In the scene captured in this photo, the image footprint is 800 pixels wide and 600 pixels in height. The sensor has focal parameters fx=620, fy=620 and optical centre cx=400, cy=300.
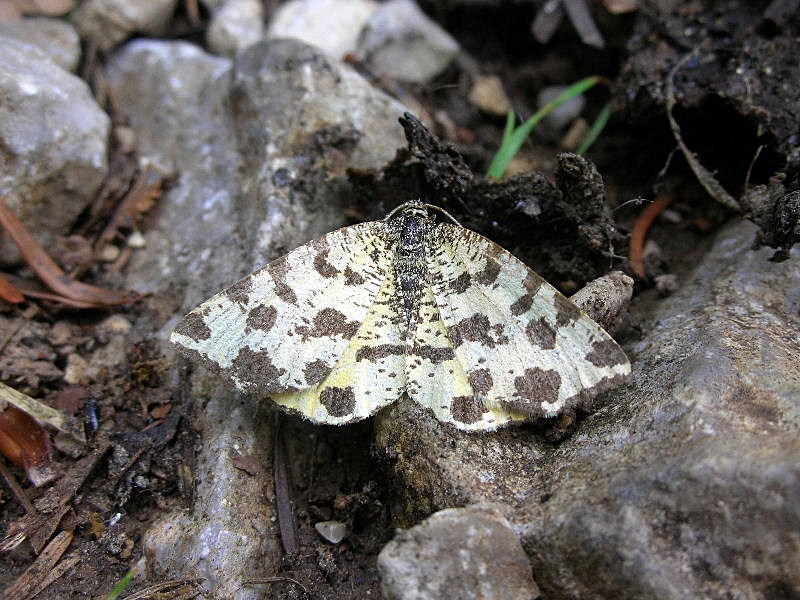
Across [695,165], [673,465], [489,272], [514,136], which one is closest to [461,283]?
[489,272]

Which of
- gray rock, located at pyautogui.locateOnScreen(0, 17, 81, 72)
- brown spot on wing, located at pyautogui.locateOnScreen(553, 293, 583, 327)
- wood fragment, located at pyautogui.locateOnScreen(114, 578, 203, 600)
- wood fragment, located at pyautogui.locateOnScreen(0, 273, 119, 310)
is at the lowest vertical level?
wood fragment, located at pyautogui.locateOnScreen(0, 273, 119, 310)

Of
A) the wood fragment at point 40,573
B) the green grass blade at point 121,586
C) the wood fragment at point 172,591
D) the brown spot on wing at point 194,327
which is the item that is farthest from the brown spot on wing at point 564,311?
the wood fragment at point 40,573

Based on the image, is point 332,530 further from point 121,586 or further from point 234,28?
point 234,28

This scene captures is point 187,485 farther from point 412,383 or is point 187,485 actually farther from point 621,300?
point 621,300

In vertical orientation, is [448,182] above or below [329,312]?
above

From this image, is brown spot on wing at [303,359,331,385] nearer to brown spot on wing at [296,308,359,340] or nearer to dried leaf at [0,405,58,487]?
brown spot on wing at [296,308,359,340]

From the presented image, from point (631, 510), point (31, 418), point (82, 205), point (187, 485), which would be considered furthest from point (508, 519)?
point (82, 205)

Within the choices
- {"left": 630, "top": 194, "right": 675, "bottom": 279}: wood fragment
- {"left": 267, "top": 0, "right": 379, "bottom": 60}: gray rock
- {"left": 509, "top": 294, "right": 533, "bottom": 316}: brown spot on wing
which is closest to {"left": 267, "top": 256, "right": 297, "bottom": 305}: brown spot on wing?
{"left": 509, "top": 294, "right": 533, "bottom": 316}: brown spot on wing

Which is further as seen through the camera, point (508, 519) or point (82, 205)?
point (82, 205)
